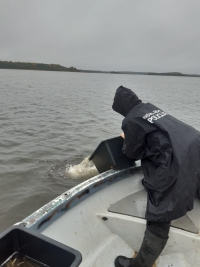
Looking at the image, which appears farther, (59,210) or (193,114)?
(193,114)

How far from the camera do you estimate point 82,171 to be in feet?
23.2

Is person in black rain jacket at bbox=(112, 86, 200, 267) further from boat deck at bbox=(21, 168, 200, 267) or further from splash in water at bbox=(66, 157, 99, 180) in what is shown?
A: splash in water at bbox=(66, 157, 99, 180)

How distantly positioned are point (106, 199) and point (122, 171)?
51 cm

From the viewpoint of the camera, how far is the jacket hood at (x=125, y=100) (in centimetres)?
326

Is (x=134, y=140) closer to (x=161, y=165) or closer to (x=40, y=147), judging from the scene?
(x=161, y=165)

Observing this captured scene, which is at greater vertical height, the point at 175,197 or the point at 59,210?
the point at 175,197

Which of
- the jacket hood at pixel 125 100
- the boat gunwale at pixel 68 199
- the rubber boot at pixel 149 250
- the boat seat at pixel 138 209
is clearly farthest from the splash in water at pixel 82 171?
the rubber boot at pixel 149 250

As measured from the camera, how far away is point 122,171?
3922 mm

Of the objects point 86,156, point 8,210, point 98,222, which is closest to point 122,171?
point 98,222

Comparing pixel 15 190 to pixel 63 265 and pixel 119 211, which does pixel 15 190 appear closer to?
pixel 119 211

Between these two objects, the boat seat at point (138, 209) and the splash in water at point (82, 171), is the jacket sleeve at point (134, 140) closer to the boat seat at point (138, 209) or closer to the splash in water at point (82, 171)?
the boat seat at point (138, 209)

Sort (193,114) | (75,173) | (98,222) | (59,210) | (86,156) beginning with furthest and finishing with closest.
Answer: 1. (193,114)
2. (86,156)
3. (75,173)
4. (98,222)
5. (59,210)

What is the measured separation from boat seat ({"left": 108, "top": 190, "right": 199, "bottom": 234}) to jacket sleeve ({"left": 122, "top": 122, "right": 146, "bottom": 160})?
84 centimetres

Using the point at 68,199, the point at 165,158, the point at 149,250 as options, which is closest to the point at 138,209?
the point at 149,250
